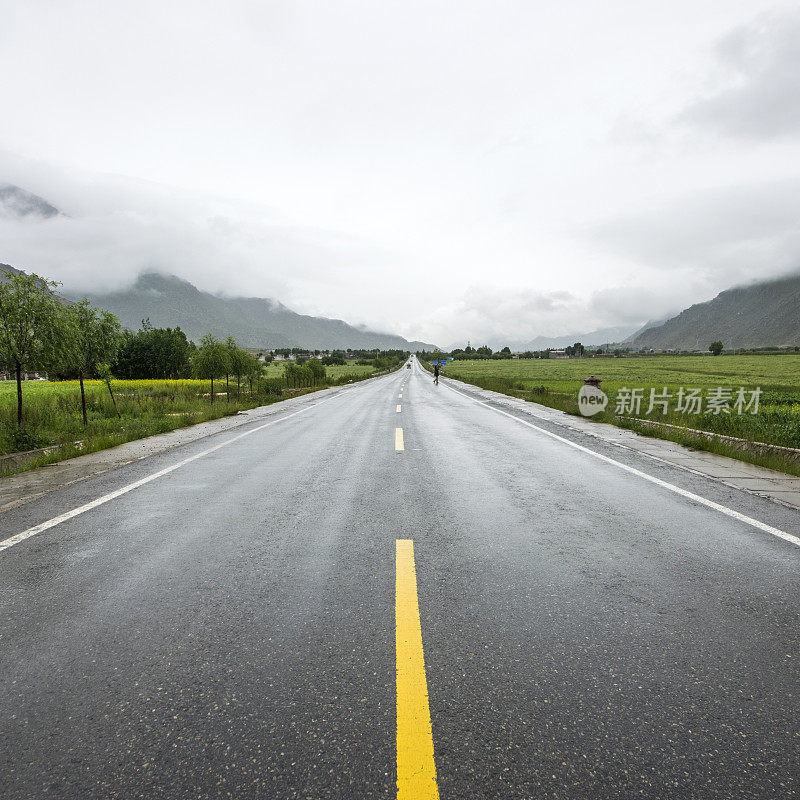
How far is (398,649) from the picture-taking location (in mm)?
2459

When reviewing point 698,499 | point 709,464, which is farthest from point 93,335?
point 709,464

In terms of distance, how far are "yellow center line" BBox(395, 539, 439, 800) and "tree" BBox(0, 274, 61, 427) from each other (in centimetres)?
1035

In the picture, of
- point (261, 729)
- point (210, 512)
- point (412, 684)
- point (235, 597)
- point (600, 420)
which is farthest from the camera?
point (600, 420)

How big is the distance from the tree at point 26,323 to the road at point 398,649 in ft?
19.4

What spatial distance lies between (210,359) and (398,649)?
29156mm

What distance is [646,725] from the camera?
6.43 feet

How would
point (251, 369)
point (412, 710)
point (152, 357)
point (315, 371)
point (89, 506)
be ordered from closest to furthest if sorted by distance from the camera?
point (412, 710) → point (89, 506) → point (251, 369) → point (315, 371) → point (152, 357)

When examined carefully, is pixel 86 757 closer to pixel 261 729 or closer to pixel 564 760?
pixel 261 729

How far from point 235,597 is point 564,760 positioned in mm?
2301

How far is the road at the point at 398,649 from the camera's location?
1739 mm

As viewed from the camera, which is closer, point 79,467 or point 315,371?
point 79,467

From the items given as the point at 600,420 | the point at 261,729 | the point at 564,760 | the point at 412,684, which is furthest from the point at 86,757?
the point at 600,420

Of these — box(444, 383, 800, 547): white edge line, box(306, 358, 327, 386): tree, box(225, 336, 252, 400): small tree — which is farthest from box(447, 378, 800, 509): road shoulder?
box(306, 358, 327, 386): tree

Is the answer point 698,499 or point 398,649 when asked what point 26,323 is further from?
point 698,499
